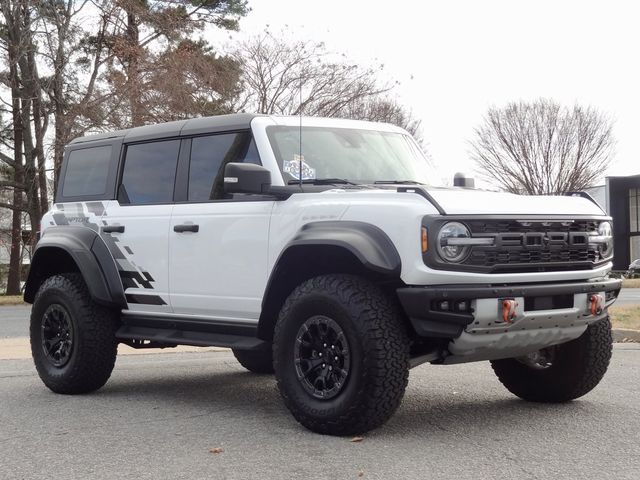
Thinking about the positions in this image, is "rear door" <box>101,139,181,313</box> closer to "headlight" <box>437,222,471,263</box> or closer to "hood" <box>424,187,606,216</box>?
"hood" <box>424,187,606,216</box>

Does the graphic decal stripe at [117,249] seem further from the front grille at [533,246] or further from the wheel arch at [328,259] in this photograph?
the front grille at [533,246]

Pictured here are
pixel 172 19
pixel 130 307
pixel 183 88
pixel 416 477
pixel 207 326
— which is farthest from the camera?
pixel 172 19

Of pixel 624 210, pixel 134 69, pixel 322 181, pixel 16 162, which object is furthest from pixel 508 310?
pixel 624 210

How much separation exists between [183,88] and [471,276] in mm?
19296

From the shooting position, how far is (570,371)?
6352 millimetres

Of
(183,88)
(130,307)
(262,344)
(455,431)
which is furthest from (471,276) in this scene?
(183,88)

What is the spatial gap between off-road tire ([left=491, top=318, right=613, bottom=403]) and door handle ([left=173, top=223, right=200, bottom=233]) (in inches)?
97.1

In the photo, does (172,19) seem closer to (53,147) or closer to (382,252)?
(53,147)

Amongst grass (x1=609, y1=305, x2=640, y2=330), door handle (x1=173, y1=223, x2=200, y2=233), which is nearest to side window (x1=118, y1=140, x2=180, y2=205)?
door handle (x1=173, y1=223, x2=200, y2=233)

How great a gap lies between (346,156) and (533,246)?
1706 mm

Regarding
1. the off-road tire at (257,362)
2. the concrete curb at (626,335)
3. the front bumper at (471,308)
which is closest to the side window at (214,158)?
the front bumper at (471,308)

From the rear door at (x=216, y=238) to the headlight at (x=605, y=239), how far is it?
2.15 m

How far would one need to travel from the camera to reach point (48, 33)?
25.6 meters

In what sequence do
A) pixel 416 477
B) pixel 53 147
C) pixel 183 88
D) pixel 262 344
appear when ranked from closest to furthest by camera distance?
pixel 416 477 < pixel 262 344 < pixel 183 88 < pixel 53 147
